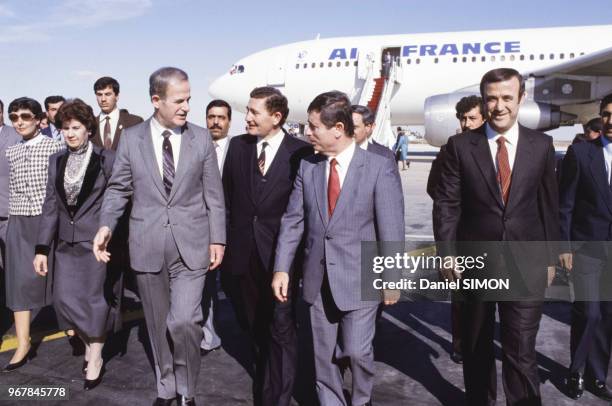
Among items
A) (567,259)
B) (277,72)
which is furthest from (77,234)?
(277,72)

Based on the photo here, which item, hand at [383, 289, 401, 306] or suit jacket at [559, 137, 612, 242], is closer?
hand at [383, 289, 401, 306]

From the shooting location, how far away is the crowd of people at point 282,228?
120 inches

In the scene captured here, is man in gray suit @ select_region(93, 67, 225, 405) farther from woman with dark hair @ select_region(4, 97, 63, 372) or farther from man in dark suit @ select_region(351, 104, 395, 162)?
man in dark suit @ select_region(351, 104, 395, 162)

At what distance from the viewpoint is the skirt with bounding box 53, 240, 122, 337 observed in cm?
384

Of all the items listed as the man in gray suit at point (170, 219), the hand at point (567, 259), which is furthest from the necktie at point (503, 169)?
the man in gray suit at point (170, 219)

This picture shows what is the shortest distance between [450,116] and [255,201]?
1180 centimetres

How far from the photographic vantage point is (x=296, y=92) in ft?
69.9

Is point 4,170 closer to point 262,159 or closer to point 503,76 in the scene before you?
point 262,159

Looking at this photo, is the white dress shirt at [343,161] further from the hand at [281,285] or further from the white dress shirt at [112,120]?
the white dress shirt at [112,120]

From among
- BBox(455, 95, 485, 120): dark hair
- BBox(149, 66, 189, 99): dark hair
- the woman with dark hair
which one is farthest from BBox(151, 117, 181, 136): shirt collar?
BBox(455, 95, 485, 120): dark hair

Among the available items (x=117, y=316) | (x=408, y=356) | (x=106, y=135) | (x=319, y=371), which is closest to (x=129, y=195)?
(x=117, y=316)

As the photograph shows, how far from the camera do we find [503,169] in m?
3.05

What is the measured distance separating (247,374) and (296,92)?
720 inches

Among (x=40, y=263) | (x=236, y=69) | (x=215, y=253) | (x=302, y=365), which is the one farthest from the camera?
(x=236, y=69)
